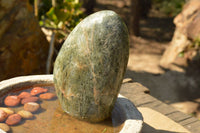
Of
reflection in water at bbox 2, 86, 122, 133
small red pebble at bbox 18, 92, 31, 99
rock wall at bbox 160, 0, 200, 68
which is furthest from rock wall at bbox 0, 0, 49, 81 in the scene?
rock wall at bbox 160, 0, 200, 68

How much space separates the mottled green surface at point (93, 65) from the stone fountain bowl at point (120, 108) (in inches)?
5.5

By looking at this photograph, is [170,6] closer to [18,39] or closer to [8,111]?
[18,39]

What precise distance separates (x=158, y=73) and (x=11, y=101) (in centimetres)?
508

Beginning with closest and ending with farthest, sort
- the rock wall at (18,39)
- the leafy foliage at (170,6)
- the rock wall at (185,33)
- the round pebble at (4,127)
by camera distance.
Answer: the round pebble at (4,127) < the rock wall at (18,39) < the rock wall at (185,33) < the leafy foliage at (170,6)

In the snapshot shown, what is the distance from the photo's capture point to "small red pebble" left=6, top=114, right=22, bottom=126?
191 centimetres

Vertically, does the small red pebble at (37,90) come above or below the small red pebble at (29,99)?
above

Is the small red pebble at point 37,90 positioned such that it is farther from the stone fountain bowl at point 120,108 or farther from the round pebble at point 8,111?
the round pebble at point 8,111

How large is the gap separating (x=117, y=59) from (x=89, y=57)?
8.0 inches

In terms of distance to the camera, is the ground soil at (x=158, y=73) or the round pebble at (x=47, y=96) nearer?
the round pebble at (x=47, y=96)

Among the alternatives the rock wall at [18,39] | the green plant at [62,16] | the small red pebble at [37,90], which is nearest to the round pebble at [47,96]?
the small red pebble at [37,90]

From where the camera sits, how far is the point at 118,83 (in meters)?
1.96

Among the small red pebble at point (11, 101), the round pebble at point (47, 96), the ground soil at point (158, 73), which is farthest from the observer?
the ground soil at point (158, 73)

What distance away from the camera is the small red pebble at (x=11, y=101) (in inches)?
83.2

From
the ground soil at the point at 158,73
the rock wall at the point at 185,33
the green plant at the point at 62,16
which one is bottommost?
the ground soil at the point at 158,73
